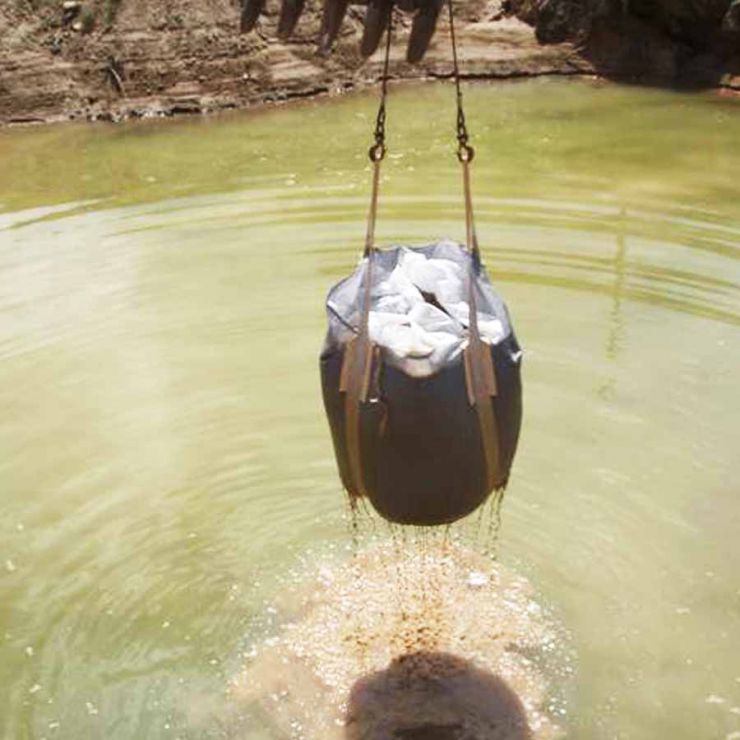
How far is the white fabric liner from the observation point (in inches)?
130

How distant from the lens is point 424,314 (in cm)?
342

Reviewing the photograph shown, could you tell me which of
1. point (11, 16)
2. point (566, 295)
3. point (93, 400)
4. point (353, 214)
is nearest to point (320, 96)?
point (11, 16)

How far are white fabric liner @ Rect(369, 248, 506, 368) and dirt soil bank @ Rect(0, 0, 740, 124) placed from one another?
31.7 ft

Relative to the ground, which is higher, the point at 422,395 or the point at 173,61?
the point at 422,395

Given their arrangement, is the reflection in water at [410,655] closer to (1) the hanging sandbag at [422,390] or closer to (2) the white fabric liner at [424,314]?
(1) the hanging sandbag at [422,390]

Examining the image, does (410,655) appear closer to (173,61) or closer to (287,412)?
(287,412)

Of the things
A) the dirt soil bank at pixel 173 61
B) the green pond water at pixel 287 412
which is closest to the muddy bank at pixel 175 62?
the dirt soil bank at pixel 173 61

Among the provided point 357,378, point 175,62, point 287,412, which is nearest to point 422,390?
point 357,378

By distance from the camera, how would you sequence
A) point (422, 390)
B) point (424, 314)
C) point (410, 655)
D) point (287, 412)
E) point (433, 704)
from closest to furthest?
point (422, 390)
point (424, 314)
point (433, 704)
point (410, 655)
point (287, 412)

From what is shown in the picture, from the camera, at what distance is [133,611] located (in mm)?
4410

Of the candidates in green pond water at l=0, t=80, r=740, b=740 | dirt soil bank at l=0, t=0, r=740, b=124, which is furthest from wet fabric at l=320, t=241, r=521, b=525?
dirt soil bank at l=0, t=0, r=740, b=124

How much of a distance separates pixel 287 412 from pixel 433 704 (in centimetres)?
227

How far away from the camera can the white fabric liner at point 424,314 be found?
3299mm

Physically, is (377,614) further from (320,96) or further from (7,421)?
(320,96)
